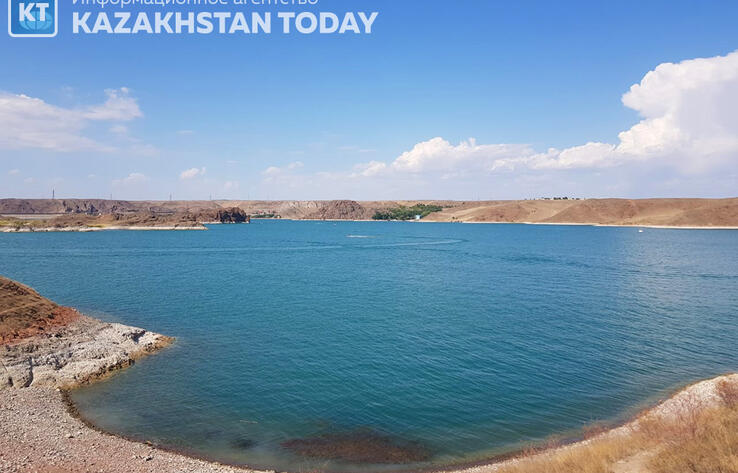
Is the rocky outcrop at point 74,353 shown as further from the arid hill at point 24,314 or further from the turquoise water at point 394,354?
the turquoise water at point 394,354

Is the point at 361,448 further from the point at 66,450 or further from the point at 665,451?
the point at 66,450

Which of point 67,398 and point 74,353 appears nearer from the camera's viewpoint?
point 67,398

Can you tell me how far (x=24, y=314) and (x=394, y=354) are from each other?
89.6ft

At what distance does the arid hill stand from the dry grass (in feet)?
106

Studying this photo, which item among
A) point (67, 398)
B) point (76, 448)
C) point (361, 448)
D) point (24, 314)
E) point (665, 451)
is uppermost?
point (24, 314)

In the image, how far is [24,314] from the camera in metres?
33.1

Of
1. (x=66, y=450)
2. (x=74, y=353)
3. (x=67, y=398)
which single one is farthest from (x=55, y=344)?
(x=66, y=450)

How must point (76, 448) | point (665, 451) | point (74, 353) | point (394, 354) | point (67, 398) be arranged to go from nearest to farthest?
point (665, 451) < point (76, 448) < point (67, 398) < point (74, 353) < point (394, 354)

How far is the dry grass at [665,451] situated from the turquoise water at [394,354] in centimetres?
422

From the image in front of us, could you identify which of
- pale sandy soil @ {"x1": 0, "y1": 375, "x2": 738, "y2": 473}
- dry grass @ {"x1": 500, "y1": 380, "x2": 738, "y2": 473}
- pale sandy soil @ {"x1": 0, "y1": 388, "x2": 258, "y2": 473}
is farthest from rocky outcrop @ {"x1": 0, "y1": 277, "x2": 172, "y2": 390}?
dry grass @ {"x1": 500, "y1": 380, "x2": 738, "y2": 473}

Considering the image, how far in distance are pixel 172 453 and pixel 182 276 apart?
53.2 meters

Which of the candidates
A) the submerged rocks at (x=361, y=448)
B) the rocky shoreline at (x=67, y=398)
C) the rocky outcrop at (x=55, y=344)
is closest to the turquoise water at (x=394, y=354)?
the submerged rocks at (x=361, y=448)

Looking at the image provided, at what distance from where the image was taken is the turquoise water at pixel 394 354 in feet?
69.9

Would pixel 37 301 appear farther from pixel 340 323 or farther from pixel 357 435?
pixel 357 435
